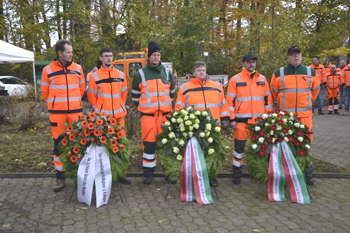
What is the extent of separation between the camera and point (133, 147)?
803cm

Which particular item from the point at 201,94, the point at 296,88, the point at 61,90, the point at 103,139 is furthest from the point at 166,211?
the point at 296,88

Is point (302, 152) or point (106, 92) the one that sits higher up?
point (106, 92)

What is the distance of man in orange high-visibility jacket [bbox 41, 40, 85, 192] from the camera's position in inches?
Answer: 208

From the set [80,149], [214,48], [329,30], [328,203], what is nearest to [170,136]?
[80,149]

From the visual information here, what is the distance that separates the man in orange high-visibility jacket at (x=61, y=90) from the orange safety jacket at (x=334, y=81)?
11.8 metres

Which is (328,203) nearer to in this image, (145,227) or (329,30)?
(145,227)

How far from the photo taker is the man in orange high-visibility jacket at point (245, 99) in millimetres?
5625

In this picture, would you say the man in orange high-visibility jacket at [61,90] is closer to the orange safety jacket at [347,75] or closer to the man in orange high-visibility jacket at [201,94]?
the man in orange high-visibility jacket at [201,94]

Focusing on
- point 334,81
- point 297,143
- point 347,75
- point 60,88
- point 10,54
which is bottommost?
point 297,143

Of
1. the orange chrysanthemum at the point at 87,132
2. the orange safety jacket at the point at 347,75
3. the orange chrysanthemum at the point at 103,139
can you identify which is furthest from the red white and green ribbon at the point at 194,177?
the orange safety jacket at the point at 347,75

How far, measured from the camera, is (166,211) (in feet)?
15.3

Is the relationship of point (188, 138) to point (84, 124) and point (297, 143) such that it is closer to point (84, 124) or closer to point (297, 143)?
point (84, 124)

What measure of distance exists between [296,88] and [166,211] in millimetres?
2898

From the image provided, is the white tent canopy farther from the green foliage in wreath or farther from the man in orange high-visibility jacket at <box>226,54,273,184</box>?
the man in orange high-visibility jacket at <box>226,54,273,184</box>
